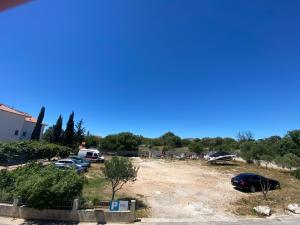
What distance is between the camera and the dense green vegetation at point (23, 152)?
1219 inches

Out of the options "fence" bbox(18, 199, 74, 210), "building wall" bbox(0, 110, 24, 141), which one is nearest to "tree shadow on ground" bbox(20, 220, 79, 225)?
"fence" bbox(18, 199, 74, 210)

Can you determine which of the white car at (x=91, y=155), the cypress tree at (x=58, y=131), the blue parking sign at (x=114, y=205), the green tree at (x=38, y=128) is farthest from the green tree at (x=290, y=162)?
the green tree at (x=38, y=128)

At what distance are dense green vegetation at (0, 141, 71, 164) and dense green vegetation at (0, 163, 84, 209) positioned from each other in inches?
677

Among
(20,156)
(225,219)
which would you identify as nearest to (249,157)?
(225,219)

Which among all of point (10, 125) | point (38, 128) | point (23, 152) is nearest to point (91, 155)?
point (23, 152)

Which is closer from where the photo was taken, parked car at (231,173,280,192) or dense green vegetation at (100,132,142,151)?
parked car at (231,173,280,192)

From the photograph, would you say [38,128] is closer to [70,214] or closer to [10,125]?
[10,125]

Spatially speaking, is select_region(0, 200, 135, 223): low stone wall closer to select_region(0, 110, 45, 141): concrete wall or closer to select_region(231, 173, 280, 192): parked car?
select_region(231, 173, 280, 192): parked car

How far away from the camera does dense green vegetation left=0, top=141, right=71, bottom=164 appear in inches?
1219

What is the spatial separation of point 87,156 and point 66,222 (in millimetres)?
27438

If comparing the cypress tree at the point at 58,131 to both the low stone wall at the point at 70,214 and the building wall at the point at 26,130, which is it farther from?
the low stone wall at the point at 70,214

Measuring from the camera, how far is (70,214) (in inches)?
554

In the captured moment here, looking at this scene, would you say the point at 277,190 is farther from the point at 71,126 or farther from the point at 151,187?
the point at 71,126

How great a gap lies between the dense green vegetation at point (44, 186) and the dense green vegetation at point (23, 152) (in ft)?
56.4
